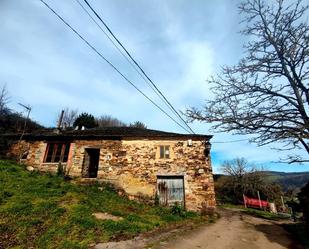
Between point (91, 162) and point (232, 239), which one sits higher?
Result: point (91, 162)

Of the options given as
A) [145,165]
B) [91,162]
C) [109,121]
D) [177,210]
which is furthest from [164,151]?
[109,121]

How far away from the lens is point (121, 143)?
1476cm

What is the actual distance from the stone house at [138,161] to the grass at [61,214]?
0.97 metres

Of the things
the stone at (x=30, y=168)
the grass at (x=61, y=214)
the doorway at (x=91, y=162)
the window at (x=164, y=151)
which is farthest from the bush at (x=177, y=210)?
the stone at (x=30, y=168)

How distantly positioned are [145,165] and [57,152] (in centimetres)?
637

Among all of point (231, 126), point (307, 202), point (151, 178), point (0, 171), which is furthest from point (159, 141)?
point (0, 171)

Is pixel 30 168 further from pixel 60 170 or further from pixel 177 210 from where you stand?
pixel 177 210

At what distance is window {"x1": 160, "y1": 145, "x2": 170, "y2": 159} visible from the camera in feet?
46.4

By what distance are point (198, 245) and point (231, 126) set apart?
4.16 m

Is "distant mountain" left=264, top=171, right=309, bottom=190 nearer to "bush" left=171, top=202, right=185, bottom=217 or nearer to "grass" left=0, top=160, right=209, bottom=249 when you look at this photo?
"bush" left=171, top=202, right=185, bottom=217

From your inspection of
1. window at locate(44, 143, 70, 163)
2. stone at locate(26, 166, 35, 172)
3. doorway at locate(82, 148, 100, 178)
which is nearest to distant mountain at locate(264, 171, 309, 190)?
doorway at locate(82, 148, 100, 178)

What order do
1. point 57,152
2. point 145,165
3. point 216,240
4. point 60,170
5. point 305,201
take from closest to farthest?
point 216,240 → point 305,201 → point 145,165 → point 60,170 → point 57,152

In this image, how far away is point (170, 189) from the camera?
43.9ft

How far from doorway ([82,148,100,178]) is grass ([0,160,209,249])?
68.4 inches
